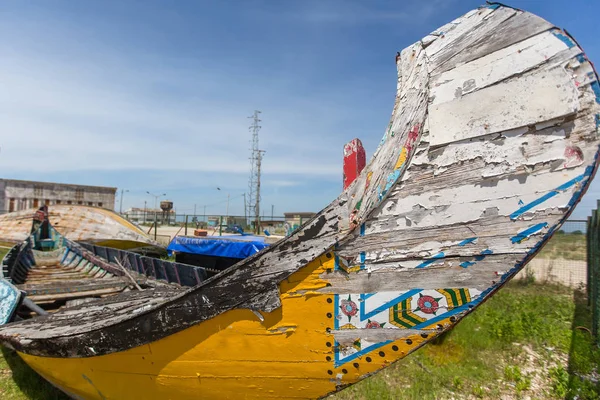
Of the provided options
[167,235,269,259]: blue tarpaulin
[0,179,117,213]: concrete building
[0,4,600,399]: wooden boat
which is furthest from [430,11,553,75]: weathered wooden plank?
[0,179,117,213]: concrete building

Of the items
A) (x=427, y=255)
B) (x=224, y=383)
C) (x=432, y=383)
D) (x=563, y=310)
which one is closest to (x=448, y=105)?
(x=427, y=255)

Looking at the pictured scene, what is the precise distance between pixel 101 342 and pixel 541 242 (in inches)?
97.0

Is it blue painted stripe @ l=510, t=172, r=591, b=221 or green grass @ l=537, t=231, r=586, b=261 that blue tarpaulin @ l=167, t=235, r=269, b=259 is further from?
green grass @ l=537, t=231, r=586, b=261

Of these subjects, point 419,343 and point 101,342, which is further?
point 101,342

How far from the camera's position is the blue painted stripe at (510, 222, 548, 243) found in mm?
1441

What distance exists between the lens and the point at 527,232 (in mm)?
1467

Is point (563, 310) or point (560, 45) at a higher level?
point (560, 45)

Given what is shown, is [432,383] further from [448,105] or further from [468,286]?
[448,105]

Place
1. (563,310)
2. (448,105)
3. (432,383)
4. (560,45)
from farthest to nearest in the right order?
1. (563,310)
2. (432,383)
3. (448,105)
4. (560,45)

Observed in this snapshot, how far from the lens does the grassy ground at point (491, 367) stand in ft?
12.0

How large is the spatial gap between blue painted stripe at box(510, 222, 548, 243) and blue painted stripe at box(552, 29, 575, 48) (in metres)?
0.71

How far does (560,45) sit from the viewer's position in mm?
1391

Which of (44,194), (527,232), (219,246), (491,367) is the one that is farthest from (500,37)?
(44,194)

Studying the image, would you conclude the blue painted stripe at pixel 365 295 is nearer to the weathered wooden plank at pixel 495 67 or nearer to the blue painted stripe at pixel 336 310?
the blue painted stripe at pixel 336 310
